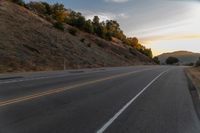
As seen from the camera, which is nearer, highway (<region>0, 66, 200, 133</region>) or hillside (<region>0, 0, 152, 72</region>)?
highway (<region>0, 66, 200, 133</region>)

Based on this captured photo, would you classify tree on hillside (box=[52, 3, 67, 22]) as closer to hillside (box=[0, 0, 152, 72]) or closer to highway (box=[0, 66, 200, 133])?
hillside (box=[0, 0, 152, 72])

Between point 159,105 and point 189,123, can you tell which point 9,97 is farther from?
point 189,123

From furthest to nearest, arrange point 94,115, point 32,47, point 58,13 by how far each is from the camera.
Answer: point 58,13
point 32,47
point 94,115

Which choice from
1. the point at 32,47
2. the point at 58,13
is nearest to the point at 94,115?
the point at 32,47

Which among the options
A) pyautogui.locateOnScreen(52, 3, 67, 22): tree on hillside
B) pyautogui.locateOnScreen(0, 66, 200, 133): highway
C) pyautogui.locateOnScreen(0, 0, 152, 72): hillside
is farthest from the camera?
pyautogui.locateOnScreen(52, 3, 67, 22): tree on hillside

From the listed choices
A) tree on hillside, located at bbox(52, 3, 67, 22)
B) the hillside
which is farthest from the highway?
tree on hillside, located at bbox(52, 3, 67, 22)

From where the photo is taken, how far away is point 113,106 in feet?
42.9

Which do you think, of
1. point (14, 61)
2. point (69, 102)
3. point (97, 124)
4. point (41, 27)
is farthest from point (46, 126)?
point (41, 27)

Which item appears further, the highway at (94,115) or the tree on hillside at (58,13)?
the tree on hillside at (58,13)

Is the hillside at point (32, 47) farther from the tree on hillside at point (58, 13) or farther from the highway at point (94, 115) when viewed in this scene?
the tree on hillside at point (58, 13)

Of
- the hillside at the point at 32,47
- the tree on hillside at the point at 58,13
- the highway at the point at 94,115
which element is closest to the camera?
the highway at the point at 94,115

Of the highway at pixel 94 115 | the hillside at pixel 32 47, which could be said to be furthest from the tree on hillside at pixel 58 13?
the highway at pixel 94 115

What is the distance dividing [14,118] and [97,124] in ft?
6.95

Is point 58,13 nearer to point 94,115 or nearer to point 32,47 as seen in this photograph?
point 32,47
